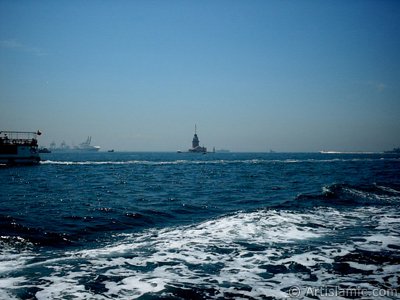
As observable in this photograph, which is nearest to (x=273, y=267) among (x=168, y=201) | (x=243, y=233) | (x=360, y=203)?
(x=243, y=233)

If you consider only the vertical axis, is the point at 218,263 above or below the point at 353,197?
above

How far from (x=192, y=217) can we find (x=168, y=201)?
5507 millimetres

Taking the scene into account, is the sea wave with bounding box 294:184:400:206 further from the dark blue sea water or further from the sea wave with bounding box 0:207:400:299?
the sea wave with bounding box 0:207:400:299

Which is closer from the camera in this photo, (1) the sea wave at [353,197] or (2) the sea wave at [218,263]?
(2) the sea wave at [218,263]

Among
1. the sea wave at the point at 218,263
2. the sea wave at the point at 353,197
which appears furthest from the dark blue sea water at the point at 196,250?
the sea wave at the point at 353,197

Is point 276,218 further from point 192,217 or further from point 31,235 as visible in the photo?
point 31,235

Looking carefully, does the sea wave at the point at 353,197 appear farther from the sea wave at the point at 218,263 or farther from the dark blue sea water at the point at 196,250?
the sea wave at the point at 218,263

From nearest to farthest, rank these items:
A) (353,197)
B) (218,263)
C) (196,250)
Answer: (218,263) < (196,250) < (353,197)

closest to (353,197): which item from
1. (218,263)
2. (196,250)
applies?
(196,250)

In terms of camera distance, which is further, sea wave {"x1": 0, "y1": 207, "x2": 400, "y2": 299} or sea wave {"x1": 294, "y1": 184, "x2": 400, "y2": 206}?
sea wave {"x1": 294, "y1": 184, "x2": 400, "y2": 206}

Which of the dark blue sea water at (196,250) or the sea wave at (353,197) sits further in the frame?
the sea wave at (353,197)

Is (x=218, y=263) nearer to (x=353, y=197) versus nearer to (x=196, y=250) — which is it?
(x=196, y=250)

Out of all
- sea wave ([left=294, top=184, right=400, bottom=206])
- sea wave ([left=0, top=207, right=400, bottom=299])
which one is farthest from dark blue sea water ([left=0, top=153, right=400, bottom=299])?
sea wave ([left=294, top=184, right=400, bottom=206])

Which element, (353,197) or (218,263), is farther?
(353,197)
